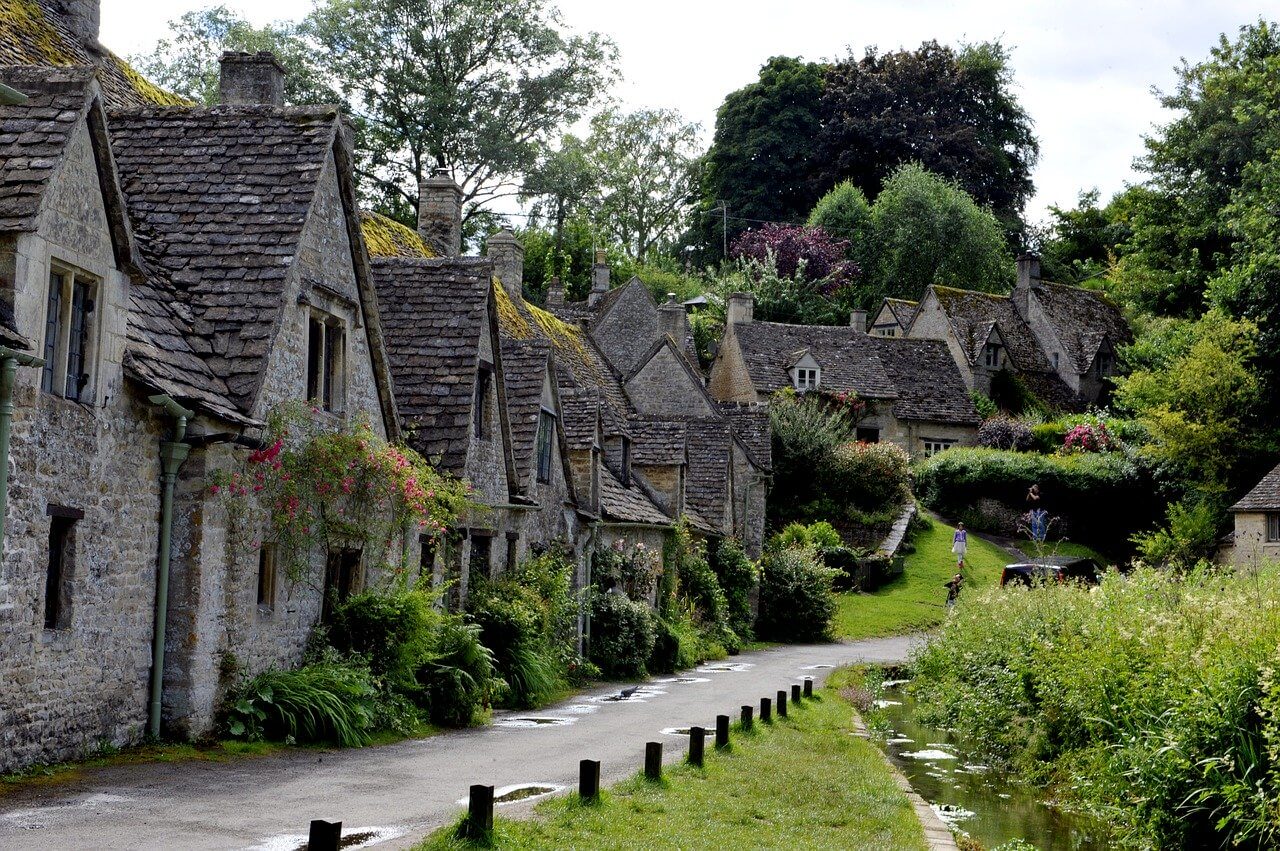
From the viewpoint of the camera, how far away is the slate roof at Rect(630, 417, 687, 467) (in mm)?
38031

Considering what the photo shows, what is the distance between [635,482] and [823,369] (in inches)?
1107

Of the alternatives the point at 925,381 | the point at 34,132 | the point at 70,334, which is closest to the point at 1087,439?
the point at 925,381

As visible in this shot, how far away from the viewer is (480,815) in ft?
32.3

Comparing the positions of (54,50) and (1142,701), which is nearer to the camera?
(1142,701)

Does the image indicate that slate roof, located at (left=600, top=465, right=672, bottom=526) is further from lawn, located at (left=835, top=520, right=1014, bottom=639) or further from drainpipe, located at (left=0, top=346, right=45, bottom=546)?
drainpipe, located at (left=0, top=346, right=45, bottom=546)

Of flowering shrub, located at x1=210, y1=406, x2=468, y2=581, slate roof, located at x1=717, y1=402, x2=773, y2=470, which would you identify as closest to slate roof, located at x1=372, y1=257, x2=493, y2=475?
flowering shrub, located at x1=210, y1=406, x2=468, y2=581

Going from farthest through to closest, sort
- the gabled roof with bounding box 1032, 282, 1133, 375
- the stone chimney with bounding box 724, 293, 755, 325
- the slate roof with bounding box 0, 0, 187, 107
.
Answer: the gabled roof with bounding box 1032, 282, 1133, 375
the stone chimney with bounding box 724, 293, 755, 325
the slate roof with bounding box 0, 0, 187, 107

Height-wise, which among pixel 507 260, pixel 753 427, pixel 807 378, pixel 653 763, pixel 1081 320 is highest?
pixel 1081 320

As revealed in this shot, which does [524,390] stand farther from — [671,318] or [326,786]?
[671,318]

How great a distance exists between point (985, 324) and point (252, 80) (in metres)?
54.0

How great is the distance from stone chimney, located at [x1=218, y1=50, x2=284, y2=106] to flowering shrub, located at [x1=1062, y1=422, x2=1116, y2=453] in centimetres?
4567

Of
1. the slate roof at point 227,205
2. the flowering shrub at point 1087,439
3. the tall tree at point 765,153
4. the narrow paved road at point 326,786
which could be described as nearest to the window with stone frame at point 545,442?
the narrow paved road at point 326,786

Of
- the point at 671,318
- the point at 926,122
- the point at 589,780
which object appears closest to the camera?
the point at 589,780

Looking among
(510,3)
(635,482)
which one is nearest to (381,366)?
(635,482)
